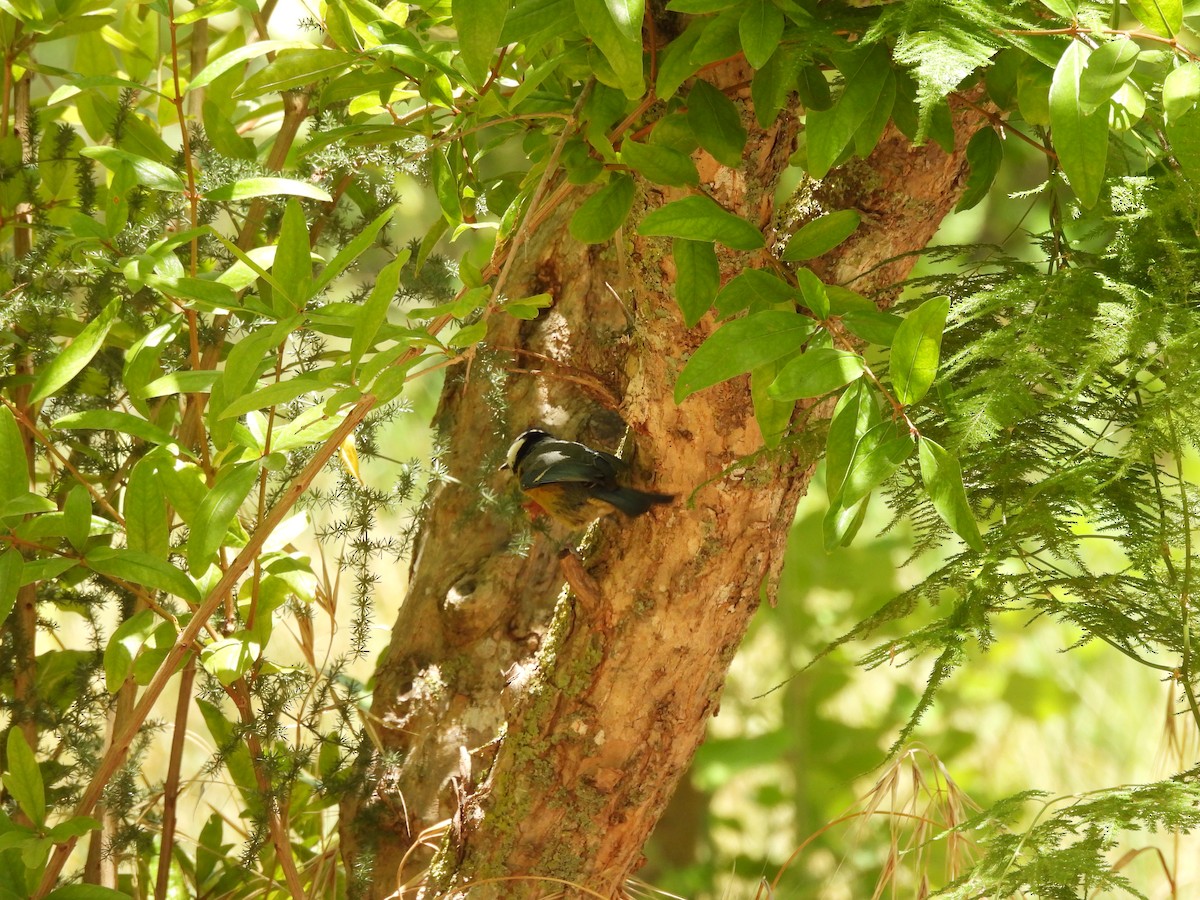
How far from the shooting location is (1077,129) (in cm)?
45

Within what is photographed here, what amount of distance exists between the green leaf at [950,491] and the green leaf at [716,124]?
0.25 metres

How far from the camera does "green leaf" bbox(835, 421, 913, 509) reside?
47cm

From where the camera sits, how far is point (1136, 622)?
1.93 ft

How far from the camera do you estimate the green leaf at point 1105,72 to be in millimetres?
432

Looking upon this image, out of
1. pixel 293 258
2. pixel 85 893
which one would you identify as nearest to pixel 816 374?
pixel 293 258

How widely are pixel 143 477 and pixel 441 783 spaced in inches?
17.7

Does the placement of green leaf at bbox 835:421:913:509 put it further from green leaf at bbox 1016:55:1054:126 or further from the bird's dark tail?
the bird's dark tail

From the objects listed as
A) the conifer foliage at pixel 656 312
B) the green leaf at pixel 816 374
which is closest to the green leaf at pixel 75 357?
the conifer foliage at pixel 656 312

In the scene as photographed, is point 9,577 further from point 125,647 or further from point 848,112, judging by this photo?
point 848,112

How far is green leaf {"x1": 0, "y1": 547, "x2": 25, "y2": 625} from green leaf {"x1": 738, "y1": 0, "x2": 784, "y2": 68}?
0.56 metres

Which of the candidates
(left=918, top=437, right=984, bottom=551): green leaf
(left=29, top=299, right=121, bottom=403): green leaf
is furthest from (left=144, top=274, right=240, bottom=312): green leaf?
(left=918, top=437, right=984, bottom=551): green leaf

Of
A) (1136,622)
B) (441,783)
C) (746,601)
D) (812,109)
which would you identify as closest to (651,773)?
(746,601)

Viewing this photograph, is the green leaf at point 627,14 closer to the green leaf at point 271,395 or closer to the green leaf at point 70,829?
the green leaf at point 271,395

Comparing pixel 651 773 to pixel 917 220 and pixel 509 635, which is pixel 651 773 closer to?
pixel 509 635
